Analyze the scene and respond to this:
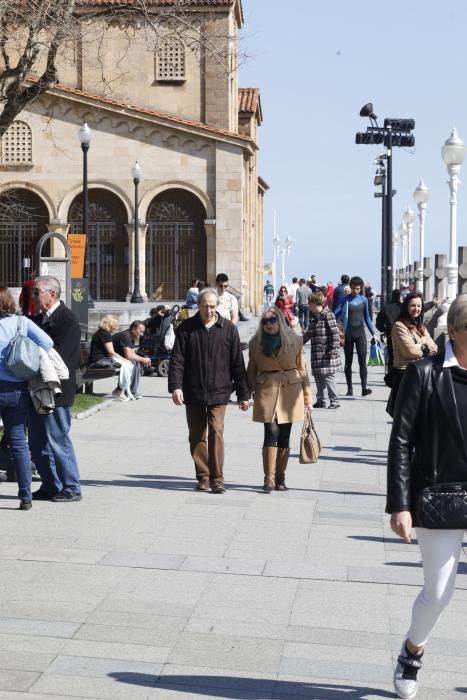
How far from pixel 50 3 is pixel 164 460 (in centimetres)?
639

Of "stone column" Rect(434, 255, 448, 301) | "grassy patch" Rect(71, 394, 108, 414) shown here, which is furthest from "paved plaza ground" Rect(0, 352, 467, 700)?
"stone column" Rect(434, 255, 448, 301)

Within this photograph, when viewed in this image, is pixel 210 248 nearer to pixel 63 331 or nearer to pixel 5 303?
pixel 63 331

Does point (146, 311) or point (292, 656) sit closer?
point (292, 656)

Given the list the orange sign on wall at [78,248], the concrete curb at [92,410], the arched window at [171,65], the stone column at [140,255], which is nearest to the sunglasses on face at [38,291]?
the concrete curb at [92,410]

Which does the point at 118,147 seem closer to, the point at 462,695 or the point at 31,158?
the point at 31,158

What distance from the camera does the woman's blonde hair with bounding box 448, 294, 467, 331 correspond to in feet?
16.9

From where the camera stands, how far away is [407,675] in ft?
17.9

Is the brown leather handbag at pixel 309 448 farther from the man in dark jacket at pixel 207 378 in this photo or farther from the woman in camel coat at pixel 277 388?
the man in dark jacket at pixel 207 378

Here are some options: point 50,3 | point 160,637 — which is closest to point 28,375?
point 160,637

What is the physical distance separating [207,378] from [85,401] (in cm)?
736

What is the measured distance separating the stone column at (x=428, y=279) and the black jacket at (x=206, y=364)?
90.5ft

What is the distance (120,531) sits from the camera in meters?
9.30

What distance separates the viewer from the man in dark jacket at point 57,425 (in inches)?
413

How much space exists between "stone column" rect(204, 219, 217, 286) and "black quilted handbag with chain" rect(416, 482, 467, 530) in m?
36.5
